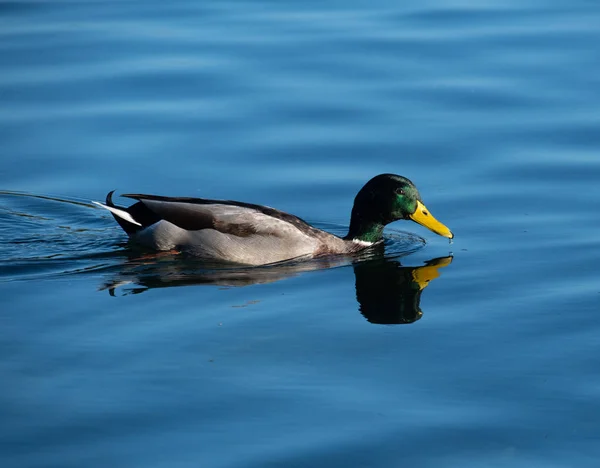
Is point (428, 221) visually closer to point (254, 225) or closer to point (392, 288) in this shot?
point (392, 288)

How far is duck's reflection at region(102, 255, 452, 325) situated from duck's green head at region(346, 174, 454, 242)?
1.23 ft

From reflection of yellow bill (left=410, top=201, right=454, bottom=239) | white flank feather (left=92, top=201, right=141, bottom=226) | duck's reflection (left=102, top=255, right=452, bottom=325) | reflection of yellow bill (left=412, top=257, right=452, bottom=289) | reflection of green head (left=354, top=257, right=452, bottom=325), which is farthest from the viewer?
white flank feather (left=92, top=201, right=141, bottom=226)

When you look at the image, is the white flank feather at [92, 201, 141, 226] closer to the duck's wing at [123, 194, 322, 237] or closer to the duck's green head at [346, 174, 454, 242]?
the duck's wing at [123, 194, 322, 237]

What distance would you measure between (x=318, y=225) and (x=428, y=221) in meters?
1.23

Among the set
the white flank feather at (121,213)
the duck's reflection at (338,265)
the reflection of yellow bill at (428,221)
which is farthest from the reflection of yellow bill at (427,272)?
the white flank feather at (121,213)

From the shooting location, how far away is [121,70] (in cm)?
1539

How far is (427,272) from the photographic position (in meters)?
10.3

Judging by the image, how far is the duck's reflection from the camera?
9.38 meters

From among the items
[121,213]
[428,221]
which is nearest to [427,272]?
[428,221]

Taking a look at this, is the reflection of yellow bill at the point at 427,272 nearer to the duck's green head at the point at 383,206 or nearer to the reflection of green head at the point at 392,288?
the reflection of green head at the point at 392,288

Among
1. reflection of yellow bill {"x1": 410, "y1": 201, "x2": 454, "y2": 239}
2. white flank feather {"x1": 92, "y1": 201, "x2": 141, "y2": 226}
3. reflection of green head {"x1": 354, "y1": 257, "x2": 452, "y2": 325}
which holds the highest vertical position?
white flank feather {"x1": 92, "y1": 201, "x2": 141, "y2": 226}

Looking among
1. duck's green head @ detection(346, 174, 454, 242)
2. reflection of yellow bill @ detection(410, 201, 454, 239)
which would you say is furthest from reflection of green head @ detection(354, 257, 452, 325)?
duck's green head @ detection(346, 174, 454, 242)

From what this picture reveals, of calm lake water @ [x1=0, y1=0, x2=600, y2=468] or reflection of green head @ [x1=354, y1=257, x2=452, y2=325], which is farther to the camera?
reflection of green head @ [x1=354, y1=257, x2=452, y2=325]

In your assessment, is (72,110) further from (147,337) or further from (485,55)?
(147,337)
